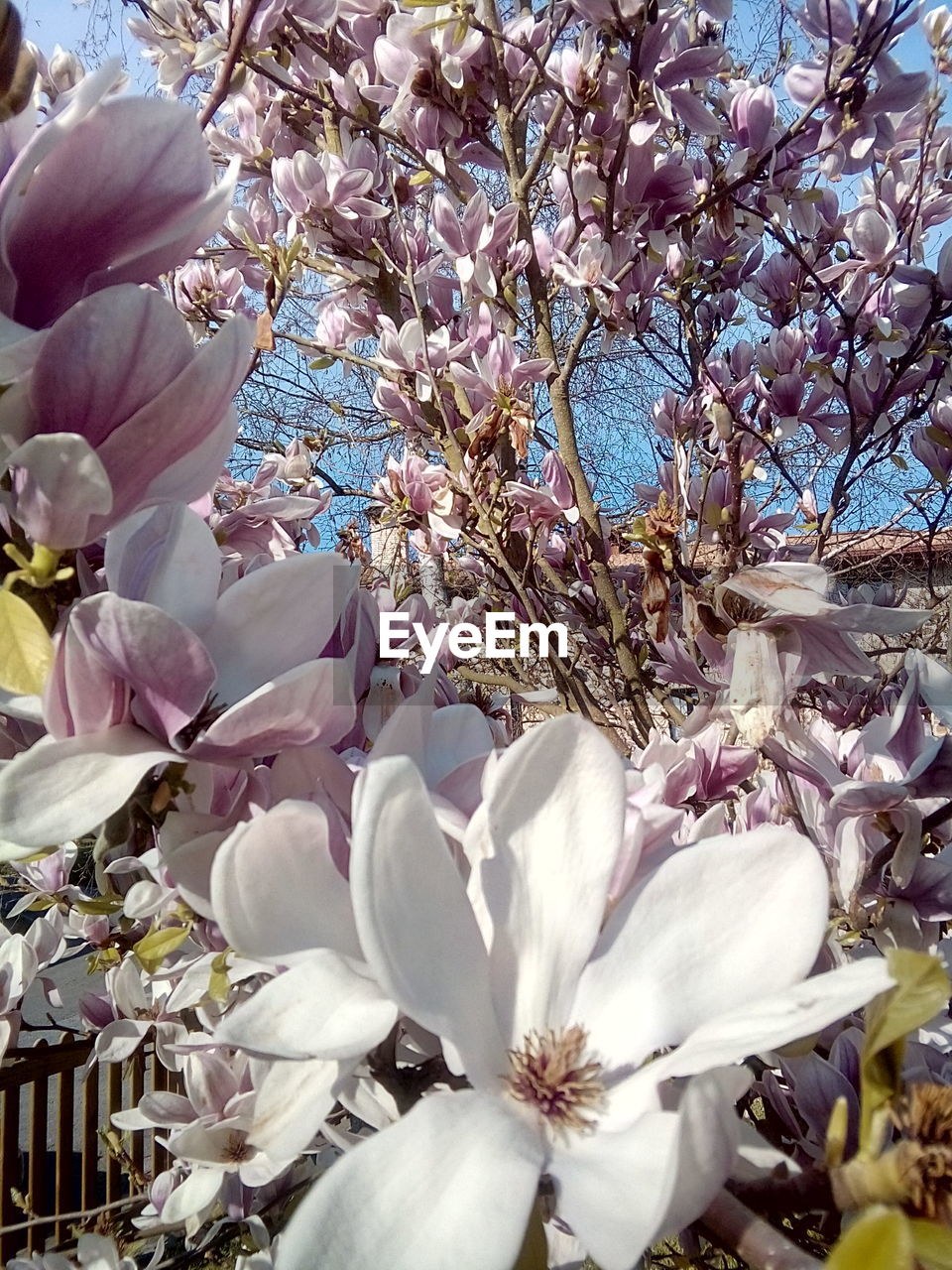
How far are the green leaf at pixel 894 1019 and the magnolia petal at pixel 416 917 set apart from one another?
0.11 m

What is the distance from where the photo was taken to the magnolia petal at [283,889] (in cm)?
25

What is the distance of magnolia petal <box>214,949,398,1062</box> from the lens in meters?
0.23

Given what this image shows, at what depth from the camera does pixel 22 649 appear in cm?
27

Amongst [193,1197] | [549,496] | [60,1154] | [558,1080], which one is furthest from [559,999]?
[60,1154]

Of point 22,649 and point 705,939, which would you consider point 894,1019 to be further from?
point 22,649

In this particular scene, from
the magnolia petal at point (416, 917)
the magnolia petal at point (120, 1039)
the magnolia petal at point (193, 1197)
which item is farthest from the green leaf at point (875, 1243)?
the magnolia petal at point (120, 1039)

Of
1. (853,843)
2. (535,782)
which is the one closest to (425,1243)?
(535,782)

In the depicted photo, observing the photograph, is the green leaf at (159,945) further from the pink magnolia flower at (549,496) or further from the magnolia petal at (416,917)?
the pink magnolia flower at (549,496)

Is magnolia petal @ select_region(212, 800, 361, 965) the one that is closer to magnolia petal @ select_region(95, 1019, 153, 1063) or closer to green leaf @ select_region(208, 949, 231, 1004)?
green leaf @ select_region(208, 949, 231, 1004)

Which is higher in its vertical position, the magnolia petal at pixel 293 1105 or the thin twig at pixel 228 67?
the thin twig at pixel 228 67

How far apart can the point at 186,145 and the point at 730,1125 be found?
326mm

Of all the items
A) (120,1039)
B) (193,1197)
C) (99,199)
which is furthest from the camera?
(120,1039)

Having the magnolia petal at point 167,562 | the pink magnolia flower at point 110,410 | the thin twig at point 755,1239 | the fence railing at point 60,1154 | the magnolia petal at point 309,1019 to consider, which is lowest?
the fence railing at point 60,1154

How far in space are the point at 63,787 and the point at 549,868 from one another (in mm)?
152
